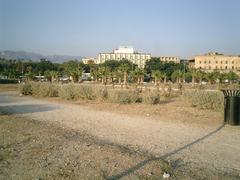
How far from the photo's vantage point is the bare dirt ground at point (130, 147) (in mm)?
7391

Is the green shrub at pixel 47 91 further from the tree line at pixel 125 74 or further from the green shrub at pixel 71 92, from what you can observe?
the tree line at pixel 125 74

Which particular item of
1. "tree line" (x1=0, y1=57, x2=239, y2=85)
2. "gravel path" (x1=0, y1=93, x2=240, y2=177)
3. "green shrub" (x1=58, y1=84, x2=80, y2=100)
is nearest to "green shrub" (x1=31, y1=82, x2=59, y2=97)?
"green shrub" (x1=58, y1=84, x2=80, y2=100)

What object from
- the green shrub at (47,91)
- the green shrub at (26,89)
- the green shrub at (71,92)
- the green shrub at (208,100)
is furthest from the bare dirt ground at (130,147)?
the green shrub at (26,89)

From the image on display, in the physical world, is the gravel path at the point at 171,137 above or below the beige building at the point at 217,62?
below

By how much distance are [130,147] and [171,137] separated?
91.2 inches

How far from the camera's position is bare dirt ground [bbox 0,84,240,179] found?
7391 mm

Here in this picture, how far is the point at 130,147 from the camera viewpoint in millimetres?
10023

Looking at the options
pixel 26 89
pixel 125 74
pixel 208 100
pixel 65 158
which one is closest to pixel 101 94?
pixel 208 100

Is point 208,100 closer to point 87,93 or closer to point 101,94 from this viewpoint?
point 101,94

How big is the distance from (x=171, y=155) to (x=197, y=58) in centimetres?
13894

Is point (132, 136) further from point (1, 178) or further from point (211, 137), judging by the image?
point (1, 178)

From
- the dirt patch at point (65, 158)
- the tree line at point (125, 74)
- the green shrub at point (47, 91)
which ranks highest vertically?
the tree line at point (125, 74)

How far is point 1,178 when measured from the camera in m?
6.87

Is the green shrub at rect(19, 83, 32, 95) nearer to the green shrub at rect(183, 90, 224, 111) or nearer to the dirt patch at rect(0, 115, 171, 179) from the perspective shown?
the green shrub at rect(183, 90, 224, 111)
